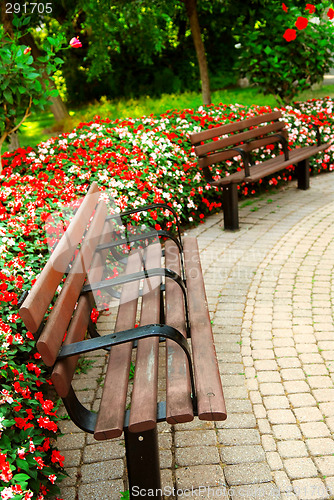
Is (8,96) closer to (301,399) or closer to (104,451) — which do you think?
(104,451)

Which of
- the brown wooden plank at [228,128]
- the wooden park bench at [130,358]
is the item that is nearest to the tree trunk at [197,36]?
the brown wooden plank at [228,128]

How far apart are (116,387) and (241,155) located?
12.8ft

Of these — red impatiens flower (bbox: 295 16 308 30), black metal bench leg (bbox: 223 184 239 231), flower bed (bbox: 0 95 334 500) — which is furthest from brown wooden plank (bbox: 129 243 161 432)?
red impatiens flower (bbox: 295 16 308 30)

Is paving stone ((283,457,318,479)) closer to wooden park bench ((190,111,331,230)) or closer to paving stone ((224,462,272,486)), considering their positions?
paving stone ((224,462,272,486))

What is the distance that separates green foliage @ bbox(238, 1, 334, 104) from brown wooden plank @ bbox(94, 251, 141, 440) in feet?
24.5

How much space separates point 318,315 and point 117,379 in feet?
7.02

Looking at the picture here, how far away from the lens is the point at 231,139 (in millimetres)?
6121

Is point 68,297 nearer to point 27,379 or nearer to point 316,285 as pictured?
point 27,379

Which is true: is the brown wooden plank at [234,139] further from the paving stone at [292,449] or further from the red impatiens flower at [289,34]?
the paving stone at [292,449]

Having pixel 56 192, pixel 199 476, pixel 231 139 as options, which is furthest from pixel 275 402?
pixel 231 139

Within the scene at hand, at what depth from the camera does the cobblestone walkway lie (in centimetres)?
242

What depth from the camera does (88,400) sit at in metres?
3.07

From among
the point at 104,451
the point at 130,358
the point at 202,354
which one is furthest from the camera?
the point at 104,451

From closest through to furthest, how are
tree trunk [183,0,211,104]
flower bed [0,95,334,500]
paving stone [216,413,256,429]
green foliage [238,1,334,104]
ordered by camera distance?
flower bed [0,95,334,500] → paving stone [216,413,256,429] → green foliage [238,1,334,104] → tree trunk [183,0,211,104]
